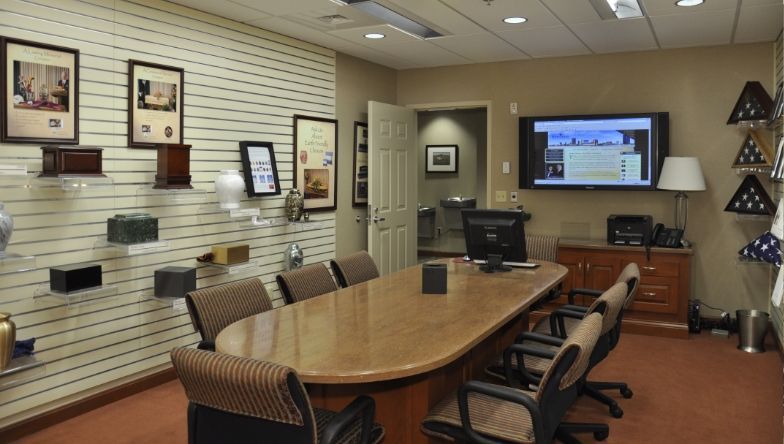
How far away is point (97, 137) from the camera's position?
12.7 ft

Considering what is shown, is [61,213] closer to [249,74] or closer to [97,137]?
[97,137]

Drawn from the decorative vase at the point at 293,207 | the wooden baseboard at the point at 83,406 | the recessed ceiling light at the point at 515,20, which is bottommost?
the wooden baseboard at the point at 83,406

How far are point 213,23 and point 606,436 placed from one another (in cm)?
382

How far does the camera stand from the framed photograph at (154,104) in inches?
160

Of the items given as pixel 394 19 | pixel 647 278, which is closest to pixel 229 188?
pixel 394 19

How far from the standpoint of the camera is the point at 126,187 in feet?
13.3

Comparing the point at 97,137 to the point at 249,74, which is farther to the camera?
the point at 249,74

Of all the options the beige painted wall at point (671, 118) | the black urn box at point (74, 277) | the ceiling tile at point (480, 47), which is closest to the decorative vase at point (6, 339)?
the black urn box at point (74, 277)

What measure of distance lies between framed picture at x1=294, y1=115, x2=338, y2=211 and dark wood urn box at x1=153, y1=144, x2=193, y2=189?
1.48 metres

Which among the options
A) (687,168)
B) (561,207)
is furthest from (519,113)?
(687,168)

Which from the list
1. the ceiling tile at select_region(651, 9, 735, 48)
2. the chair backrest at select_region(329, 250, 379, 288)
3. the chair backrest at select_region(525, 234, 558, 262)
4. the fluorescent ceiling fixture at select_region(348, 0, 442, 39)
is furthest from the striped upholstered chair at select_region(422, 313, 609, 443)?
the ceiling tile at select_region(651, 9, 735, 48)

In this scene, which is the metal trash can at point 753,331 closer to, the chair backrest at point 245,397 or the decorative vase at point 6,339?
the chair backrest at point 245,397

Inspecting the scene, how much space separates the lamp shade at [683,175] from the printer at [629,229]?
0.36 m

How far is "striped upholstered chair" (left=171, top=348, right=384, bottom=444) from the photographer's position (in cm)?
189
